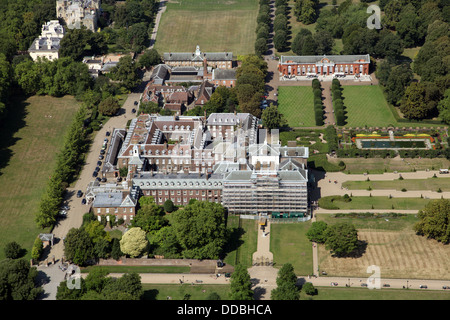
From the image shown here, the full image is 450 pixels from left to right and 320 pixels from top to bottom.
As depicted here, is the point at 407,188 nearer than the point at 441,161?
Yes

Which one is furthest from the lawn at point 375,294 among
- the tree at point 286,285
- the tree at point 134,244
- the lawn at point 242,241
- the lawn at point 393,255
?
the tree at point 134,244

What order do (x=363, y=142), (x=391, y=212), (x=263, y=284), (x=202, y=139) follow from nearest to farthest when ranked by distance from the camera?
(x=263, y=284) → (x=391, y=212) → (x=202, y=139) → (x=363, y=142)

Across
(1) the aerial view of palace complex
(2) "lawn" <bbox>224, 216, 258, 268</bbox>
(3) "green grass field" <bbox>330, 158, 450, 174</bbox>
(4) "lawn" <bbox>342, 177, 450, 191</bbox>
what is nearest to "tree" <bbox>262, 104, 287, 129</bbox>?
(1) the aerial view of palace complex

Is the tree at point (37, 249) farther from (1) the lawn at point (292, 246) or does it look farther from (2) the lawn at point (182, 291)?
(1) the lawn at point (292, 246)

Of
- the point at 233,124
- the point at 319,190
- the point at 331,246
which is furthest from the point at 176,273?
the point at 233,124

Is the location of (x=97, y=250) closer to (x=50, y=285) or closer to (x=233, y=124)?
(x=50, y=285)

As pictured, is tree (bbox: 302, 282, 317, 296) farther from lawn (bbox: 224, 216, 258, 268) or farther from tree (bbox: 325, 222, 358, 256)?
lawn (bbox: 224, 216, 258, 268)
